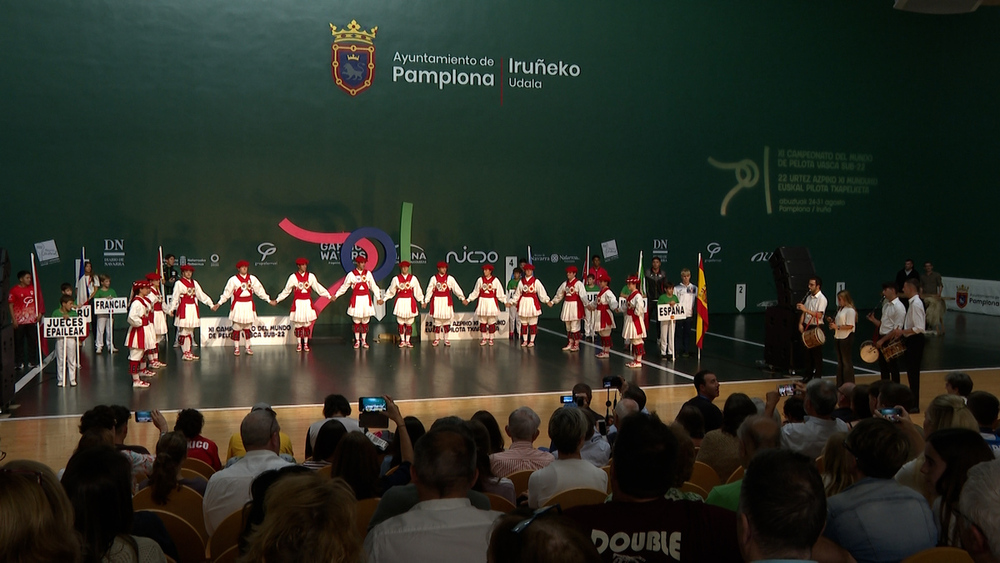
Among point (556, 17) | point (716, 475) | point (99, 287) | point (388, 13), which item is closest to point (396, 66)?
point (388, 13)

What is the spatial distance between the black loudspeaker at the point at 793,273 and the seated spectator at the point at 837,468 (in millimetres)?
9285

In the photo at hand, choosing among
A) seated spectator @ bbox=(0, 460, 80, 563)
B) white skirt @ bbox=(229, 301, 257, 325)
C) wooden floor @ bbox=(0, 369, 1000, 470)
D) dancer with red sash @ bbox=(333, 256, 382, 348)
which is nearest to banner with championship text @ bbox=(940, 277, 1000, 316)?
wooden floor @ bbox=(0, 369, 1000, 470)

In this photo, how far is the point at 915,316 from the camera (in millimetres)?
9914

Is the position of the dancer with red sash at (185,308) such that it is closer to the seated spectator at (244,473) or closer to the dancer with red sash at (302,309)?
the dancer with red sash at (302,309)

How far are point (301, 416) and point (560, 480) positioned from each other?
6.21 m

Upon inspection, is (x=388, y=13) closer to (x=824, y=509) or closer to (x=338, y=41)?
(x=338, y=41)

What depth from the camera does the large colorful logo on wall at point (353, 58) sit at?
1783 cm

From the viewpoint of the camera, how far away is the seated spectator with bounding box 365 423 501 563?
2.74m

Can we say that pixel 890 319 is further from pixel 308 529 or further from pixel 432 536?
pixel 308 529

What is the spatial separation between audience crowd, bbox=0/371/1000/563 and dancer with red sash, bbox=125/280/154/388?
691cm

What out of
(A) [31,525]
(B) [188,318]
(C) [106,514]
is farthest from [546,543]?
(B) [188,318]

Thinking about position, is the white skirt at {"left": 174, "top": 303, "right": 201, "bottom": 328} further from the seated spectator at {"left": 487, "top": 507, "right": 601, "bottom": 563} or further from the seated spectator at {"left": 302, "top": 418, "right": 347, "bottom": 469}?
the seated spectator at {"left": 487, "top": 507, "right": 601, "bottom": 563}

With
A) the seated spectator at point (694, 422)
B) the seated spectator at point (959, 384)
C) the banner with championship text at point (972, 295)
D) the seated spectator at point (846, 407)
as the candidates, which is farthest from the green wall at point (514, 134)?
the seated spectator at point (694, 422)

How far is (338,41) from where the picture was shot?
1780cm
